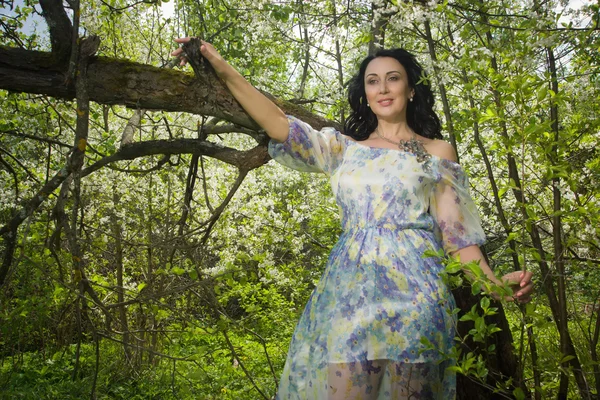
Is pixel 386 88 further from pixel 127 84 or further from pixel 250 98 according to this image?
pixel 127 84

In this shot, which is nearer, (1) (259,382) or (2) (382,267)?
(2) (382,267)

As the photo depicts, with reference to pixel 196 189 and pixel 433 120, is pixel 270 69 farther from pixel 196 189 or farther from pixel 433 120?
pixel 433 120

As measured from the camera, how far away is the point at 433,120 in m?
2.49

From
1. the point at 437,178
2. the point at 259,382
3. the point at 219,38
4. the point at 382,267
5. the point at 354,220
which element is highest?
the point at 219,38

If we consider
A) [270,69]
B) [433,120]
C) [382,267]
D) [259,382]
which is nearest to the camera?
[382,267]

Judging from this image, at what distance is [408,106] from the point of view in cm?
253

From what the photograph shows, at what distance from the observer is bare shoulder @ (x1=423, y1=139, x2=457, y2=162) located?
90.4 inches

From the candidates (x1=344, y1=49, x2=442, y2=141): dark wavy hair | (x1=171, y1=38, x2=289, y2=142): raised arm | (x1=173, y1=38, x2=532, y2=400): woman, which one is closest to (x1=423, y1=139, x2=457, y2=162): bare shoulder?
(x1=173, y1=38, x2=532, y2=400): woman

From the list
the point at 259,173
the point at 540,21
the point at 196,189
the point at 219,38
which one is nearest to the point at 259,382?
the point at 196,189

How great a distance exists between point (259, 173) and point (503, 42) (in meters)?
6.40

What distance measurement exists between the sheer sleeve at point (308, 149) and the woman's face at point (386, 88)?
0.71 ft

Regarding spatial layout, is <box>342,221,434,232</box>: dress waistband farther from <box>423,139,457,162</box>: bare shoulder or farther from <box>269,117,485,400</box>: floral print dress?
<box>423,139,457,162</box>: bare shoulder

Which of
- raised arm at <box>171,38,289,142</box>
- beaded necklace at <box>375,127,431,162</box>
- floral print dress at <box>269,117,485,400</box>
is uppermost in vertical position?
raised arm at <box>171,38,289,142</box>

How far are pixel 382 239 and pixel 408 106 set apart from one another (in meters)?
0.78
